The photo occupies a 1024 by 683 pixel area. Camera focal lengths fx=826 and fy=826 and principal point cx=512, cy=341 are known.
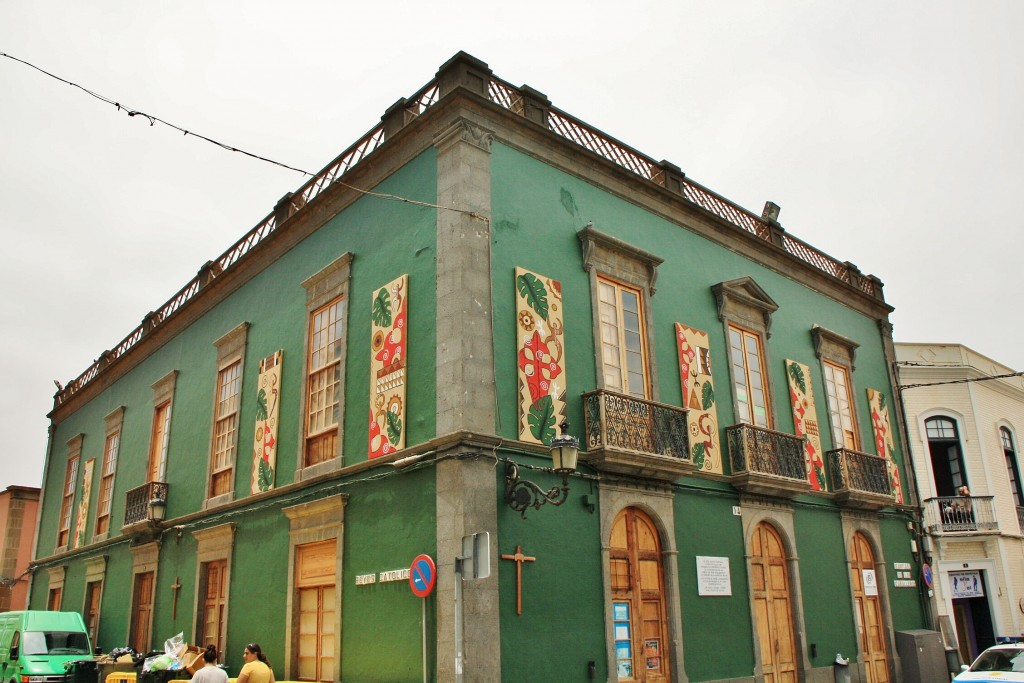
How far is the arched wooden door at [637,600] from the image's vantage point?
1052 centimetres

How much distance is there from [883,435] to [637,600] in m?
8.72

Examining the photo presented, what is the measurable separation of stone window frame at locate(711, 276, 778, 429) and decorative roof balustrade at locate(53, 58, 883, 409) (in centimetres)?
124

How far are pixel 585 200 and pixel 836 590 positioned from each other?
8120 mm

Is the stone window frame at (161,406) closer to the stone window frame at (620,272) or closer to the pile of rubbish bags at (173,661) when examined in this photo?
the pile of rubbish bags at (173,661)

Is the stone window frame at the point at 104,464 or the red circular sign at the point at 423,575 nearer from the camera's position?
the red circular sign at the point at 423,575

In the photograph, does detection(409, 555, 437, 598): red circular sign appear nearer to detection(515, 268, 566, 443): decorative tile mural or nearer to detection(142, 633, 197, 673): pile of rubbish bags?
detection(515, 268, 566, 443): decorative tile mural

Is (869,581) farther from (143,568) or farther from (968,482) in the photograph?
(143,568)

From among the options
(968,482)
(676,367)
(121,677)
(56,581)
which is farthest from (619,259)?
(56,581)

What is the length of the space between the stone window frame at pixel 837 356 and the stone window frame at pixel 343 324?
9117 millimetres

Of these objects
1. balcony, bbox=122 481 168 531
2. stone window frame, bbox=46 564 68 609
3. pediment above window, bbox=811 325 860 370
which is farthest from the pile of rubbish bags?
pediment above window, bbox=811 325 860 370

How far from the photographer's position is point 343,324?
12141mm

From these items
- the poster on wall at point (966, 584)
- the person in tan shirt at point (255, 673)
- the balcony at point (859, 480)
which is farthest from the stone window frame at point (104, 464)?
the poster on wall at point (966, 584)

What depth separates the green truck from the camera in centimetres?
1437

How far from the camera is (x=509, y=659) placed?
29.5 feet
